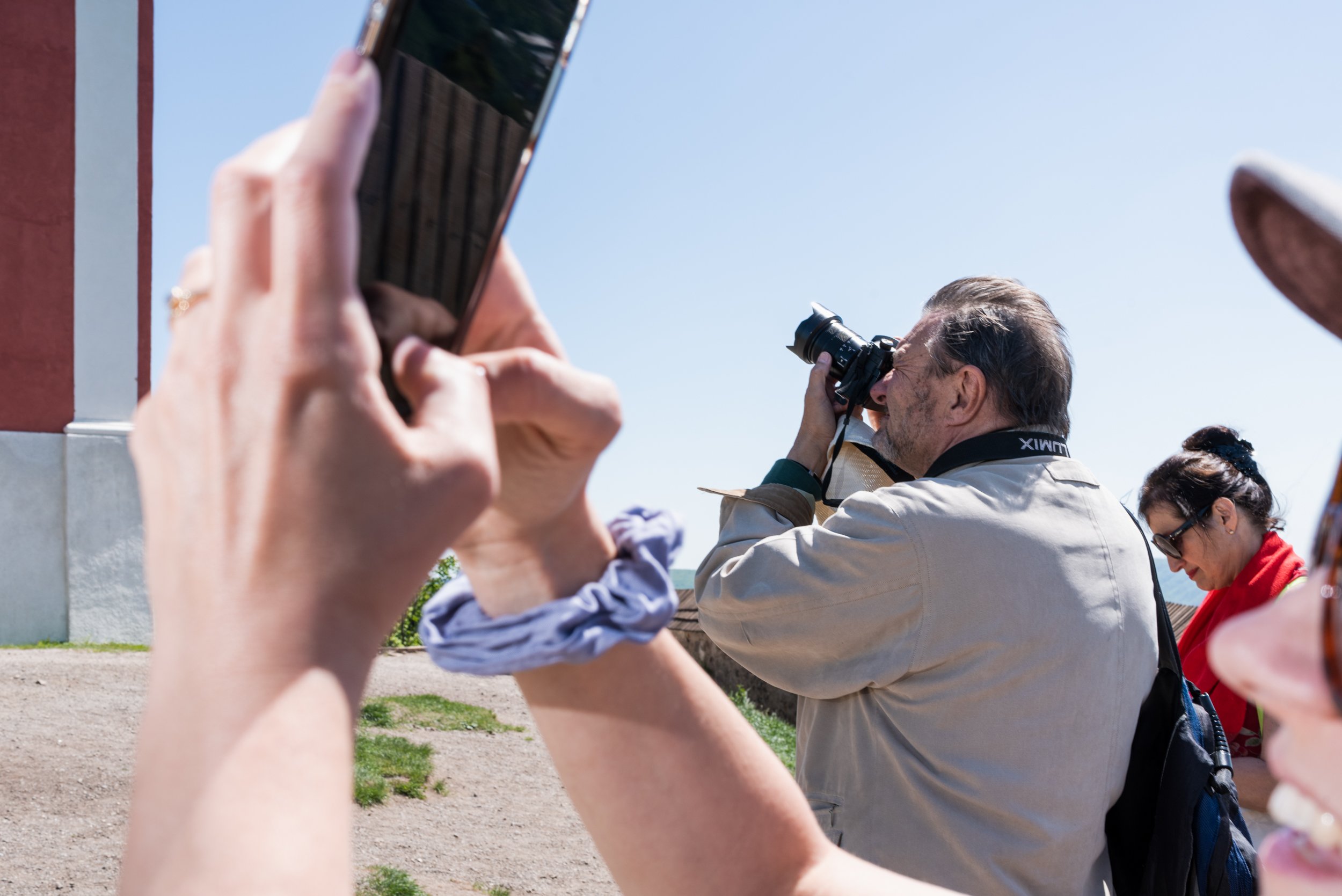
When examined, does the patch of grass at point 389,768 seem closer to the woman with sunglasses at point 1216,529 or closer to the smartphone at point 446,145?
the woman with sunglasses at point 1216,529

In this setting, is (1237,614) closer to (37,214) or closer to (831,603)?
(831,603)

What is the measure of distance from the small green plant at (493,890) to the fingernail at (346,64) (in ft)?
14.7

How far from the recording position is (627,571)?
860 millimetres

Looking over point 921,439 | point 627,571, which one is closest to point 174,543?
point 627,571

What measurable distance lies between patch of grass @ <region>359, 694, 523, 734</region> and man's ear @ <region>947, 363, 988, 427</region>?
218 inches

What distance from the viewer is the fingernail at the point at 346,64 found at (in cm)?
56

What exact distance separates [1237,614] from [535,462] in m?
2.88

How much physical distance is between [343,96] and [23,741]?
20.3 feet

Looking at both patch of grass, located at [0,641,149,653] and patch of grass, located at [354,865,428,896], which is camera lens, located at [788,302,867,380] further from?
patch of grass, located at [0,641,149,653]

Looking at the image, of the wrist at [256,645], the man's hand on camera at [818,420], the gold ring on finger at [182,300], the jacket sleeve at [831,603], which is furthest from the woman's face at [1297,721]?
the man's hand on camera at [818,420]

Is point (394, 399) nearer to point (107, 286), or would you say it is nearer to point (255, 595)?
point (255, 595)

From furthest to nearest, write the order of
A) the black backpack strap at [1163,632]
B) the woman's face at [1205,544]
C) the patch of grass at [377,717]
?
the patch of grass at [377,717] → the woman's face at [1205,544] → the black backpack strap at [1163,632]

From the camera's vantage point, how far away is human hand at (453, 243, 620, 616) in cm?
76

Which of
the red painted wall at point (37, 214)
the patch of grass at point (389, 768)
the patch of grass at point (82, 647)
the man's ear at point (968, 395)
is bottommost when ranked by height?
the patch of grass at point (82, 647)
